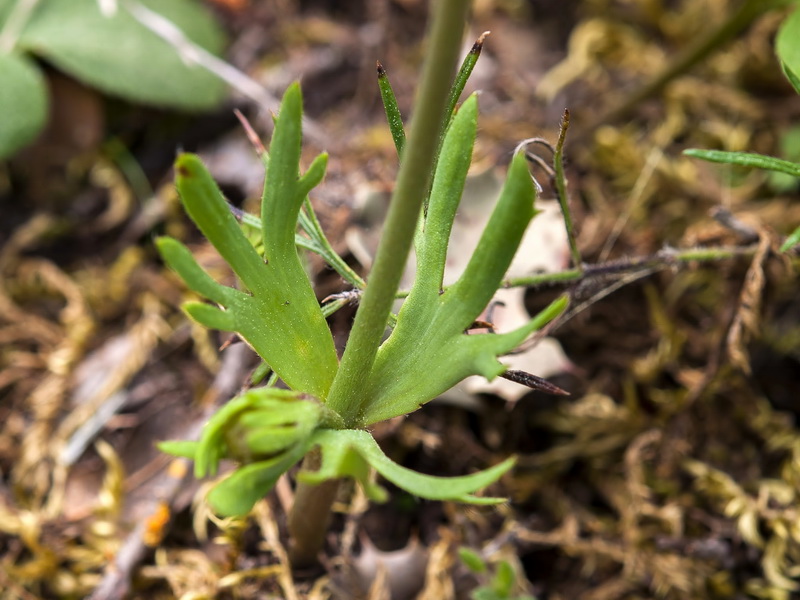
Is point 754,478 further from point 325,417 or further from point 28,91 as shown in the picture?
point 28,91

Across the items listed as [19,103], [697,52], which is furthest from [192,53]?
[697,52]

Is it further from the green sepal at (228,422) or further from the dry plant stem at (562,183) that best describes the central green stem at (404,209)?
the dry plant stem at (562,183)

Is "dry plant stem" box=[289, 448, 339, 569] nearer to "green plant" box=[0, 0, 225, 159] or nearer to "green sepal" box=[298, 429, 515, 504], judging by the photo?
"green sepal" box=[298, 429, 515, 504]

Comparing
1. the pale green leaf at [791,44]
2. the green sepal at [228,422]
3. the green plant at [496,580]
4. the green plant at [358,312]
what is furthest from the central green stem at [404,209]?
the pale green leaf at [791,44]

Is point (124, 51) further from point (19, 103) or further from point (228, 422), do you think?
point (228, 422)

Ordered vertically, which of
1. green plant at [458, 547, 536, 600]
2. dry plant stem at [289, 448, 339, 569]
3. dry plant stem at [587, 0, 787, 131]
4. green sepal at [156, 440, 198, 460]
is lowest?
green plant at [458, 547, 536, 600]

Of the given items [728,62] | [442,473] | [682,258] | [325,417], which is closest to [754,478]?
[682,258]

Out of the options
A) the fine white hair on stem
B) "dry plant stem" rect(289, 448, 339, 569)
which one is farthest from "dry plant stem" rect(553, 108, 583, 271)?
the fine white hair on stem
